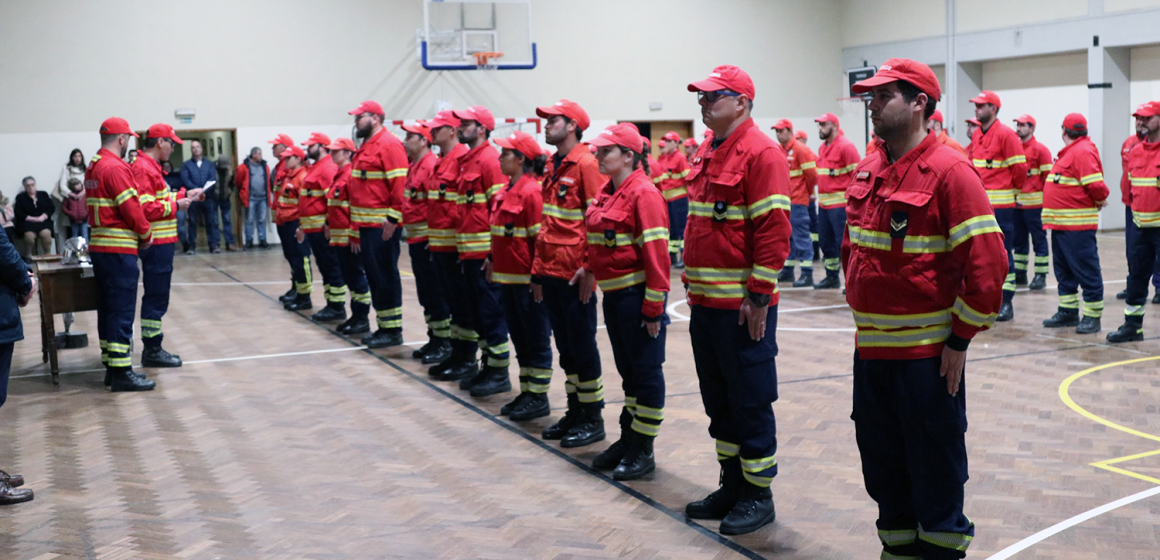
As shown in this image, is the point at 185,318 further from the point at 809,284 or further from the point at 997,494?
the point at 997,494

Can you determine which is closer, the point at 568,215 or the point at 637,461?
the point at 637,461

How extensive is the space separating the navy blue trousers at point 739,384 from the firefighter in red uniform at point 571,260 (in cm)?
127

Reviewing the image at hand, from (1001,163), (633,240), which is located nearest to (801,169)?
(1001,163)

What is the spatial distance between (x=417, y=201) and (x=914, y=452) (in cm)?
585

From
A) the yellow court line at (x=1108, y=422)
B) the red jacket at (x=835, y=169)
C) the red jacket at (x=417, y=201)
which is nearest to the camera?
the yellow court line at (x=1108, y=422)

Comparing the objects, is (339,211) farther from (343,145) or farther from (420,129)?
(420,129)

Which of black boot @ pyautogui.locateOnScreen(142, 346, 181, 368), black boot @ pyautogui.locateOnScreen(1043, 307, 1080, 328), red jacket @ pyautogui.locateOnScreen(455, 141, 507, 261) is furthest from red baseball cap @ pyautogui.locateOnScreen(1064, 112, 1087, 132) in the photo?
black boot @ pyautogui.locateOnScreen(142, 346, 181, 368)

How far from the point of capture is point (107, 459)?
625cm

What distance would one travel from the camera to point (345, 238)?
10.2 meters

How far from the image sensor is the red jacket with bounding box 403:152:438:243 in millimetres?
8602

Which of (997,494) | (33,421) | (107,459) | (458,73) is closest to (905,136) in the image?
(997,494)

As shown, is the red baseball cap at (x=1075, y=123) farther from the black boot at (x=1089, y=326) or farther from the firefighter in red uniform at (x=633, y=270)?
the firefighter in red uniform at (x=633, y=270)

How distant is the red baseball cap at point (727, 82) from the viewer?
467 cm

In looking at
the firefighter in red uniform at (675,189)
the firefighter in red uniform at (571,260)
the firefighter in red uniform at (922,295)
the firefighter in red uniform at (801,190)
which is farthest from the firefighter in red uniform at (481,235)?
the firefighter in red uniform at (675,189)
